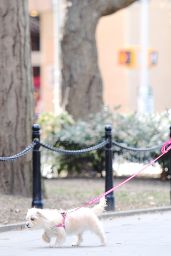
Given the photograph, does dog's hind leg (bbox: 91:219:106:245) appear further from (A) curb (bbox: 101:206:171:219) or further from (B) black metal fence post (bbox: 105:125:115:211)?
(B) black metal fence post (bbox: 105:125:115:211)

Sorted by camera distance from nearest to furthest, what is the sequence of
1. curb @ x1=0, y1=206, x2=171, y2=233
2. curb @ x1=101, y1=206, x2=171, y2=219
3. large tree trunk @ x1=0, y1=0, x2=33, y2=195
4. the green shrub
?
curb @ x1=0, y1=206, x2=171, y2=233 < curb @ x1=101, y1=206, x2=171, y2=219 < large tree trunk @ x1=0, y1=0, x2=33, y2=195 < the green shrub

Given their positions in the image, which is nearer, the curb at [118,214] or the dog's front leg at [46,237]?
the dog's front leg at [46,237]

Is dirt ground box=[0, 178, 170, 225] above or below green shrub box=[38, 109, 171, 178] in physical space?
below

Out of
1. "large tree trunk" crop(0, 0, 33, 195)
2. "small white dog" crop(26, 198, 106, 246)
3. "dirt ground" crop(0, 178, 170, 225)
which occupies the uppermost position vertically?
"large tree trunk" crop(0, 0, 33, 195)

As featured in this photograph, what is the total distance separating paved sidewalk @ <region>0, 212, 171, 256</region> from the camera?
32.9 feet

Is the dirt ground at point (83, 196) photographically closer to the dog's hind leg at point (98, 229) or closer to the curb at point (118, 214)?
the curb at point (118, 214)

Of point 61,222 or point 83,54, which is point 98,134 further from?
point 61,222

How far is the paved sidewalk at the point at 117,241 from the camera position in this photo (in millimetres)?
10031

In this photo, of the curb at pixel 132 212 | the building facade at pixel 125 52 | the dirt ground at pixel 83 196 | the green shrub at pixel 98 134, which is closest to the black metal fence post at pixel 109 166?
the curb at pixel 132 212

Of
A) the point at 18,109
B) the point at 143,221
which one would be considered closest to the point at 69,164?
the point at 18,109

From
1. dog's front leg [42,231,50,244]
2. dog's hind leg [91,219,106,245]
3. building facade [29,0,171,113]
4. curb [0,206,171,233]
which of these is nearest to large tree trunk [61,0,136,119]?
curb [0,206,171,233]

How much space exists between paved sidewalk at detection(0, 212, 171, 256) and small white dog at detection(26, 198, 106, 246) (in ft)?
0.58

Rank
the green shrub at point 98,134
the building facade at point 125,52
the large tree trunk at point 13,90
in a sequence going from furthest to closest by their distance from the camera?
the building facade at point 125,52 → the green shrub at point 98,134 → the large tree trunk at point 13,90

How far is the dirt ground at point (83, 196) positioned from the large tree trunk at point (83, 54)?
8.01 feet
